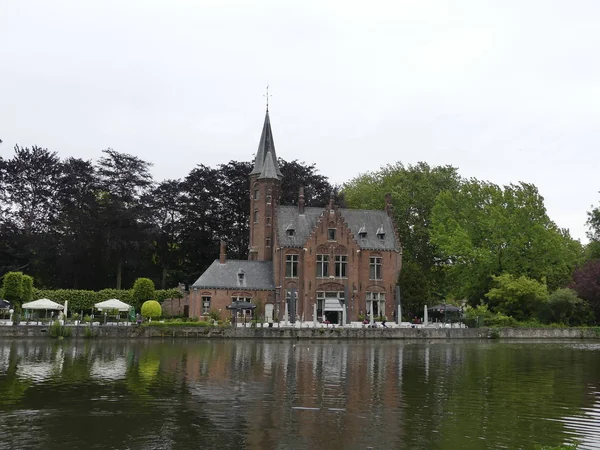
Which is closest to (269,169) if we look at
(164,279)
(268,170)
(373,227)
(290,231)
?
(268,170)

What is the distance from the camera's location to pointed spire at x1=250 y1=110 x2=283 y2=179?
206ft

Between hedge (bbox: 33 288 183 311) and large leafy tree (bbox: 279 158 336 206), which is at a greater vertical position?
large leafy tree (bbox: 279 158 336 206)

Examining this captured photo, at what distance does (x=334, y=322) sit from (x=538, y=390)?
3503 centimetres

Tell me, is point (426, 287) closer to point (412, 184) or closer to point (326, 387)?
point (412, 184)

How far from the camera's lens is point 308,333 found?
46719 mm

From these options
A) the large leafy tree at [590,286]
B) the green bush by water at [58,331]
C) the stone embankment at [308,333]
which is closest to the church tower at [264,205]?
the stone embankment at [308,333]

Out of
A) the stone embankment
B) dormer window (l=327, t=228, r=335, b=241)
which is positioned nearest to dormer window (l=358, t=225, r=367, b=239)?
dormer window (l=327, t=228, r=335, b=241)

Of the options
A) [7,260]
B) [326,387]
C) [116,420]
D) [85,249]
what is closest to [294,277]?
[85,249]

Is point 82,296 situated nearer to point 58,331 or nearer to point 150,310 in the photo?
point 150,310

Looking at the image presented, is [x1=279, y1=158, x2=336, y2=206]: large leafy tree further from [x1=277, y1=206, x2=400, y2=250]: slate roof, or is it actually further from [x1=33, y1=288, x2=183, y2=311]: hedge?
[x1=33, y1=288, x2=183, y2=311]: hedge

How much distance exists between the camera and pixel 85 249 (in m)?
61.5

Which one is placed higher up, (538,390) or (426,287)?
(426,287)

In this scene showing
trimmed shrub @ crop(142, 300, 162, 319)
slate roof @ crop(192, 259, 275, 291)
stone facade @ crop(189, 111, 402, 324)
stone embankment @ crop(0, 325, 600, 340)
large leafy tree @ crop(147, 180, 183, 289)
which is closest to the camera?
stone embankment @ crop(0, 325, 600, 340)

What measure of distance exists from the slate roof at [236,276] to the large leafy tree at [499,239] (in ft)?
54.0
